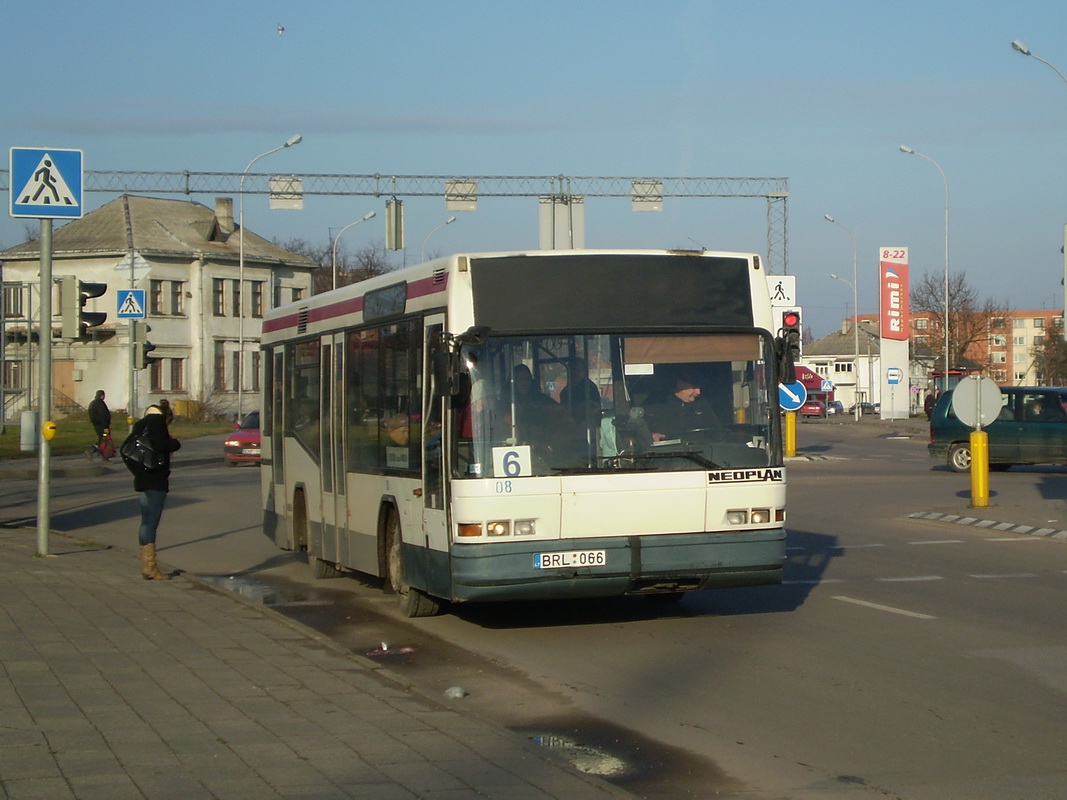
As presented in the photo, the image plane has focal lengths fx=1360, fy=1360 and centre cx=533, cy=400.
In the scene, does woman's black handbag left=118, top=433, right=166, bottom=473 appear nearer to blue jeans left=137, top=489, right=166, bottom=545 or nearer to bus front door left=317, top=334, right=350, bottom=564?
blue jeans left=137, top=489, right=166, bottom=545

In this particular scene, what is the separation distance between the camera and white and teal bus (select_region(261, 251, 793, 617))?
Answer: 9.42m

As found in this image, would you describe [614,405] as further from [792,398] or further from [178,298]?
[178,298]

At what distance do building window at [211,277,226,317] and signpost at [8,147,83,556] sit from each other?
6255 centimetres

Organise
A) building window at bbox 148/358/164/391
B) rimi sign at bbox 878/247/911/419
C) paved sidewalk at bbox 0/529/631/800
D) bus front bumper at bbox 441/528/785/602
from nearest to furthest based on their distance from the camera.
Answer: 1. paved sidewalk at bbox 0/529/631/800
2. bus front bumper at bbox 441/528/785/602
3. rimi sign at bbox 878/247/911/419
4. building window at bbox 148/358/164/391

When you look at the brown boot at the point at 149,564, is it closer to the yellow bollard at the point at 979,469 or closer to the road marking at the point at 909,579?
the road marking at the point at 909,579

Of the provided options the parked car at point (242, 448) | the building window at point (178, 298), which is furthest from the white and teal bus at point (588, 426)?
the building window at point (178, 298)

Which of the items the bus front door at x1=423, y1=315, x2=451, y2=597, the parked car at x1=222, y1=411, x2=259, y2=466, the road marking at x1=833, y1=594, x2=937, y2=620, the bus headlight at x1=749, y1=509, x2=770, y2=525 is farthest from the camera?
the parked car at x1=222, y1=411, x2=259, y2=466

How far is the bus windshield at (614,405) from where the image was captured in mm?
9445

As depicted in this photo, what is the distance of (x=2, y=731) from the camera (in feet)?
20.9

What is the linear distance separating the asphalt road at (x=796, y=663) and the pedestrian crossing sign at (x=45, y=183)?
164 inches

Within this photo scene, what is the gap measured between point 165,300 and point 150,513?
63.6 m

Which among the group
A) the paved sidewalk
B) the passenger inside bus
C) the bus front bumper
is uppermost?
the passenger inside bus

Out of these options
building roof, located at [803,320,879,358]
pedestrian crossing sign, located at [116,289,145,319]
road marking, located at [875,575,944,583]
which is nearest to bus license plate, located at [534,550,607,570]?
road marking, located at [875,575,944,583]

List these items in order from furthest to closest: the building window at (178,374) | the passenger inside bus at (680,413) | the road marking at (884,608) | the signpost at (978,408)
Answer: the building window at (178,374) < the signpost at (978,408) < the road marking at (884,608) < the passenger inside bus at (680,413)
